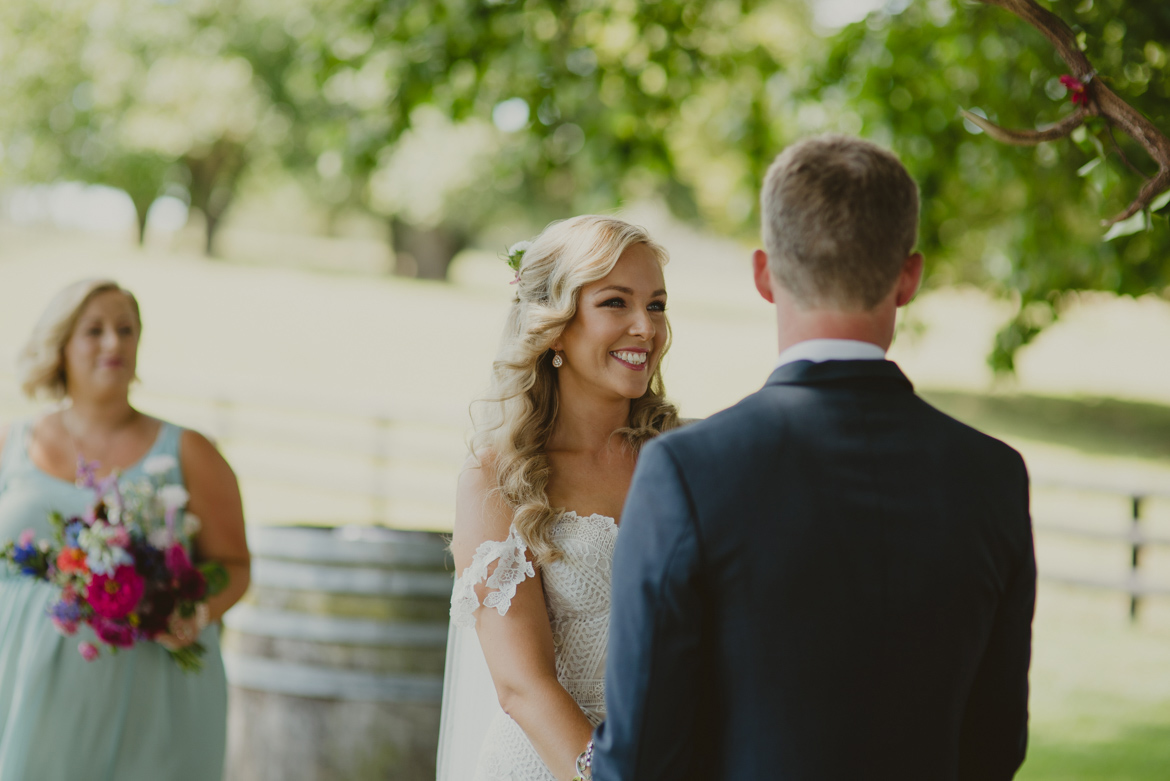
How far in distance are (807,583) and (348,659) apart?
250cm

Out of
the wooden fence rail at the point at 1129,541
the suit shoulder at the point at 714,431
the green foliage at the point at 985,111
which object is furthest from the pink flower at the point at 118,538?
the wooden fence rail at the point at 1129,541

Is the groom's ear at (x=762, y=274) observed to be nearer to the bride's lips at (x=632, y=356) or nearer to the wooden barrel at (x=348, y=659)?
the bride's lips at (x=632, y=356)

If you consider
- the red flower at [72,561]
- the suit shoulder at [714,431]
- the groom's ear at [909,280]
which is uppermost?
the groom's ear at [909,280]

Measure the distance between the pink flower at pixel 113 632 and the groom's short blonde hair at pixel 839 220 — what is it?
257cm

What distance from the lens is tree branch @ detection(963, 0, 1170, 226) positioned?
2178mm

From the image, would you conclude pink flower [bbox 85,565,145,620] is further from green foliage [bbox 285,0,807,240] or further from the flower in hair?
green foliage [bbox 285,0,807,240]

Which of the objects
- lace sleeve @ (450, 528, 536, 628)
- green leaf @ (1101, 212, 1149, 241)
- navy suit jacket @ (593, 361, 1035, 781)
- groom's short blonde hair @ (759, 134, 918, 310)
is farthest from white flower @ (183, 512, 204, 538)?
green leaf @ (1101, 212, 1149, 241)

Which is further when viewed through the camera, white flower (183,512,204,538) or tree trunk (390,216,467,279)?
tree trunk (390,216,467,279)

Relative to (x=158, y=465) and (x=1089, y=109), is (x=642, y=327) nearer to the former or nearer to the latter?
(x=1089, y=109)

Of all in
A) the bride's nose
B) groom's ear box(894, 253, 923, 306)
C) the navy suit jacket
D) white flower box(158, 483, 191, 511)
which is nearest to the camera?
the navy suit jacket

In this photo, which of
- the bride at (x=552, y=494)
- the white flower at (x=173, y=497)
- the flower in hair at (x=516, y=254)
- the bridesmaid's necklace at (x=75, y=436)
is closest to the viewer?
the bride at (x=552, y=494)

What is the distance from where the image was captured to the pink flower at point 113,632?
331 cm

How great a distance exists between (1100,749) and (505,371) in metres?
4.99

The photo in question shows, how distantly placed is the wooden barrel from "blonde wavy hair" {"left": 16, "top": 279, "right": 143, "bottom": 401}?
0.95 m
